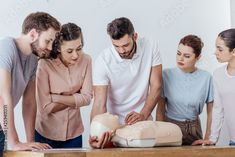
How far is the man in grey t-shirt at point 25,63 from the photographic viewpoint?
4.75 ft

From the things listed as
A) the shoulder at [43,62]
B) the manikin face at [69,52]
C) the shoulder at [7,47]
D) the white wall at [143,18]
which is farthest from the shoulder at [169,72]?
the shoulder at [7,47]

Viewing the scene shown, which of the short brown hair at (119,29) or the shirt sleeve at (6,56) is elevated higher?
the short brown hair at (119,29)

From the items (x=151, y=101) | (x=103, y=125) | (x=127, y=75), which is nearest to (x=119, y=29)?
(x=127, y=75)

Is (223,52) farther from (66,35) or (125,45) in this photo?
(66,35)

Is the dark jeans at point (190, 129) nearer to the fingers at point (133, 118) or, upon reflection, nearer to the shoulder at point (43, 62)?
the fingers at point (133, 118)

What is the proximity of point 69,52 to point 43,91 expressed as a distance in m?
0.18

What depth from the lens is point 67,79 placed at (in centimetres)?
178

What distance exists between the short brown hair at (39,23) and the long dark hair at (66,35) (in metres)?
0.05

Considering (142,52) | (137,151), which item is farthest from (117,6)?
(137,151)

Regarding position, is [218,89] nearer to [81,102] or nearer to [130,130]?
[81,102]

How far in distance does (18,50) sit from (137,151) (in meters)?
0.72

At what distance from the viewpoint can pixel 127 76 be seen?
1.74m

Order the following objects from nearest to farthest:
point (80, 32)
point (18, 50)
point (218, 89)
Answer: point (18, 50)
point (218, 89)
point (80, 32)

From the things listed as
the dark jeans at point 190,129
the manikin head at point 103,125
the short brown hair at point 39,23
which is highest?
the short brown hair at point 39,23
